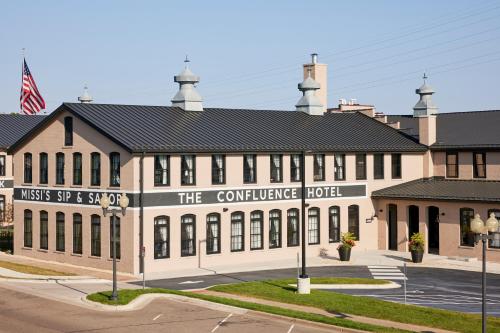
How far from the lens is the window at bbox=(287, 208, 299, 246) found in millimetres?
50219

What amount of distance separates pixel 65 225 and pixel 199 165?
8.13 meters

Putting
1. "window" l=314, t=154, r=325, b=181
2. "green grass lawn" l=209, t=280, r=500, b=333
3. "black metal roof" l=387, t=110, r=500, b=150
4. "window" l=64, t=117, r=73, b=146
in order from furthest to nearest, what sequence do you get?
"black metal roof" l=387, t=110, r=500, b=150 → "window" l=314, t=154, r=325, b=181 → "window" l=64, t=117, r=73, b=146 → "green grass lawn" l=209, t=280, r=500, b=333

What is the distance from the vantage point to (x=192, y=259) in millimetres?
45656

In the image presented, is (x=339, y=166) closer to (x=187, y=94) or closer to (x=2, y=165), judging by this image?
(x=187, y=94)

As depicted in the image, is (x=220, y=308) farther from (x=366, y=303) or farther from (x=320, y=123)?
(x=320, y=123)

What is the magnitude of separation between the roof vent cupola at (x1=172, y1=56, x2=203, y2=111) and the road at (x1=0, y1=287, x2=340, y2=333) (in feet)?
68.1

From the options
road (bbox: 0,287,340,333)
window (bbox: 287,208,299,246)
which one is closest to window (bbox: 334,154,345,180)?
window (bbox: 287,208,299,246)

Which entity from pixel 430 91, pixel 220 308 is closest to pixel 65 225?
pixel 220 308

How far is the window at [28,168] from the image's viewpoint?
1970 inches

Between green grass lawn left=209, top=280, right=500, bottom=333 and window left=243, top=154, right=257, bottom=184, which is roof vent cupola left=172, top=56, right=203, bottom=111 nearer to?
window left=243, top=154, right=257, bottom=184

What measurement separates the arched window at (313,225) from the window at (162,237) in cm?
994

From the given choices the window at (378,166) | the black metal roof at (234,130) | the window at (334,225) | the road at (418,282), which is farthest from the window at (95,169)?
the window at (378,166)

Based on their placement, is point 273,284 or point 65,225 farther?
point 65,225

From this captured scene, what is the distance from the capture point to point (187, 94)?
2061 inches
